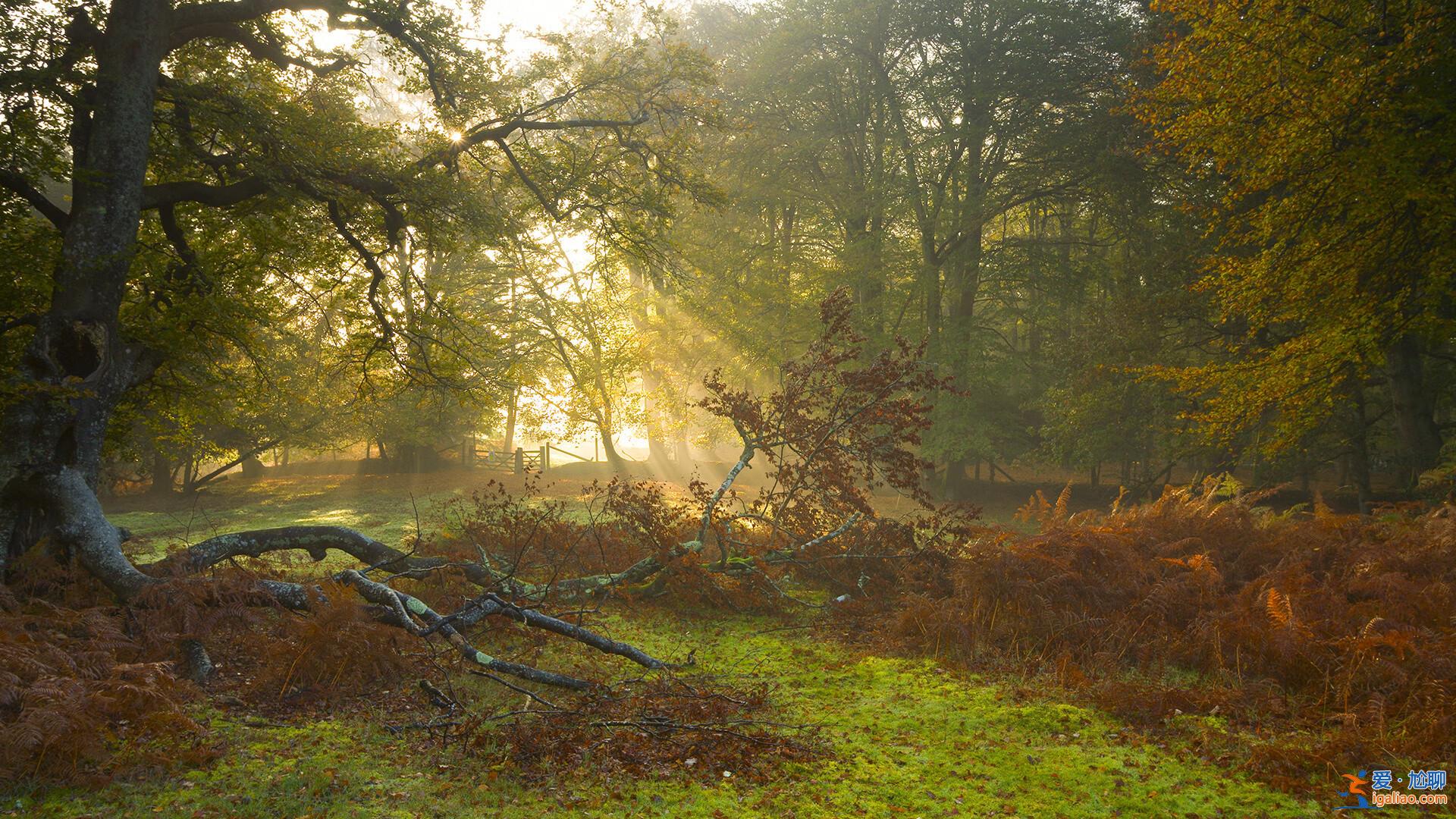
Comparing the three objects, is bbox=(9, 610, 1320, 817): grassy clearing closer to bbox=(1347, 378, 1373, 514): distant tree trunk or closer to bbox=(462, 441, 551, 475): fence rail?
bbox=(1347, 378, 1373, 514): distant tree trunk

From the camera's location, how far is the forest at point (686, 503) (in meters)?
4.39

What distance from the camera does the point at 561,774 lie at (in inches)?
167

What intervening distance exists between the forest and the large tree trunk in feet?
0.11

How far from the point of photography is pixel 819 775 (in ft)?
14.4

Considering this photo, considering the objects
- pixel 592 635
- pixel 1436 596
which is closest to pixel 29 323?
pixel 592 635

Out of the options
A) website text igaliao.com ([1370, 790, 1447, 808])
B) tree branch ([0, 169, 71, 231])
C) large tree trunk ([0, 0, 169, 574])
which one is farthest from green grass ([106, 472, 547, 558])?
website text igaliao.com ([1370, 790, 1447, 808])

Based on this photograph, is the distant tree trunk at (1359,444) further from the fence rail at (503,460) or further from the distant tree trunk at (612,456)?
the fence rail at (503,460)

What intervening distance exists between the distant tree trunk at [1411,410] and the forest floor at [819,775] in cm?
1102

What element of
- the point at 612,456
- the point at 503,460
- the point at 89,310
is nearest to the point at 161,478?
the point at 503,460

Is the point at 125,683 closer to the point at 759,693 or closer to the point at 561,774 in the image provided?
the point at 561,774

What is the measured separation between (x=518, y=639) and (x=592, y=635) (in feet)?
5.00

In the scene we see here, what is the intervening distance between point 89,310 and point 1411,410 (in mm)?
17664

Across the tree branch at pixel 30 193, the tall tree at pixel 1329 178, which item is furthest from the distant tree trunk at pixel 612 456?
the tree branch at pixel 30 193

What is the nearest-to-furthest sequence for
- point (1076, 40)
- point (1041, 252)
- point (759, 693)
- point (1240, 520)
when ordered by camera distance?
1. point (759, 693)
2. point (1240, 520)
3. point (1076, 40)
4. point (1041, 252)
